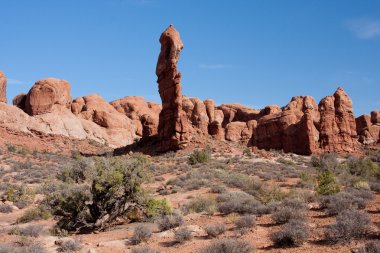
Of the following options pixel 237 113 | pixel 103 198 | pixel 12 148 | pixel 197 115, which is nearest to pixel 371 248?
pixel 103 198

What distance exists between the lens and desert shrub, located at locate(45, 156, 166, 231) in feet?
41.2

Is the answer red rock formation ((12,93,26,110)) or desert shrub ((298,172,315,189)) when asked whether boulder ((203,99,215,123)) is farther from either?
desert shrub ((298,172,315,189))

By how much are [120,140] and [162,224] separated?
177 feet

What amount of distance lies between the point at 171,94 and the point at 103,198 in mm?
31374

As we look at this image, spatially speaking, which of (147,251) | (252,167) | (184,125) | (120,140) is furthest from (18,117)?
(147,251)

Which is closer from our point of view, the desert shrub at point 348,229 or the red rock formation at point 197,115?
the desert shrub at point 348,229

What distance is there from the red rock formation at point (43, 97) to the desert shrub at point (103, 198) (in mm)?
45533

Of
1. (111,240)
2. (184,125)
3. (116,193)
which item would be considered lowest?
(111,240)

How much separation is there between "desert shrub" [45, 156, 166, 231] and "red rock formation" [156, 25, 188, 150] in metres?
29.0

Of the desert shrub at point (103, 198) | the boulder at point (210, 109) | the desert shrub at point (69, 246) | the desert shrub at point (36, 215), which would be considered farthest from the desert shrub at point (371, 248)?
the boulder at point (210, 109)

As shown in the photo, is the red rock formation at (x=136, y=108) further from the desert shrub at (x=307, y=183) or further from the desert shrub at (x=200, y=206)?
the desert shrub at (x=200, y=206)

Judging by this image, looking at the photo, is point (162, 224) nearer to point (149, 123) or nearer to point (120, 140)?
point (149, 123)

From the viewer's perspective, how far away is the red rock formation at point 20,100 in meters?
58.2

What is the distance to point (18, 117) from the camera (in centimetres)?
5150
